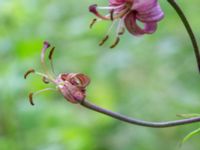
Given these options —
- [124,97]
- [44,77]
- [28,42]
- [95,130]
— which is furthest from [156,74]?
[44,77]

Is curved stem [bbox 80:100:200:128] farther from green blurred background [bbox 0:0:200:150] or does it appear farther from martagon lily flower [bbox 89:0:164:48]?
green blurred background [bbox 0:0:200:150]

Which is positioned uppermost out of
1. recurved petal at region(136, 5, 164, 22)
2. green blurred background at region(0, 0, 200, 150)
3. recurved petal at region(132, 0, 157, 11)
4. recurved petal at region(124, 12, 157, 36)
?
recurved petal at region(132, 0, 157, 11)

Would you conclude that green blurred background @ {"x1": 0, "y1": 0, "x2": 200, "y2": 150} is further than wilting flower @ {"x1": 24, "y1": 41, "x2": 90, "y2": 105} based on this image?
Yes

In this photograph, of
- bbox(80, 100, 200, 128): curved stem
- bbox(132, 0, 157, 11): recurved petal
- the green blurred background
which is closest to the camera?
bbox(80, 100, 200, 128): curved stem

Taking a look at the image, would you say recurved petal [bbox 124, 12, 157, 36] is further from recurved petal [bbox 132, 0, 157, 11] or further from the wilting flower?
the wilting flower

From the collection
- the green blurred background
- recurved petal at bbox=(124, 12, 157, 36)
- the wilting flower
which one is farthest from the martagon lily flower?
the green blurred background

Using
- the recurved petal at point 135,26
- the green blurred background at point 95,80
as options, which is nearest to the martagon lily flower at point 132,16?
the recurved petal at point 135,26

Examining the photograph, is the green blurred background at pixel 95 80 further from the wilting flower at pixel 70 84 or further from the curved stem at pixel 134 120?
the curved stem at pixel 134 120

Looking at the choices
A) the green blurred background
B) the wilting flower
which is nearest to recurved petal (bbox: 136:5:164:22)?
the wilting flower

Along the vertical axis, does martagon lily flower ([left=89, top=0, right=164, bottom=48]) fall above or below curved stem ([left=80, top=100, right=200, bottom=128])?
above

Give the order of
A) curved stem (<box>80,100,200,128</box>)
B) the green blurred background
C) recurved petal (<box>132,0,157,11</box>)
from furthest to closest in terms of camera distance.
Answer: the green blurred background
recurved petal (<box>132,0,157,11</box>)
curved stem (<box>80,100,200,128</box>)

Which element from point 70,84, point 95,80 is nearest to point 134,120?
point 70,84
